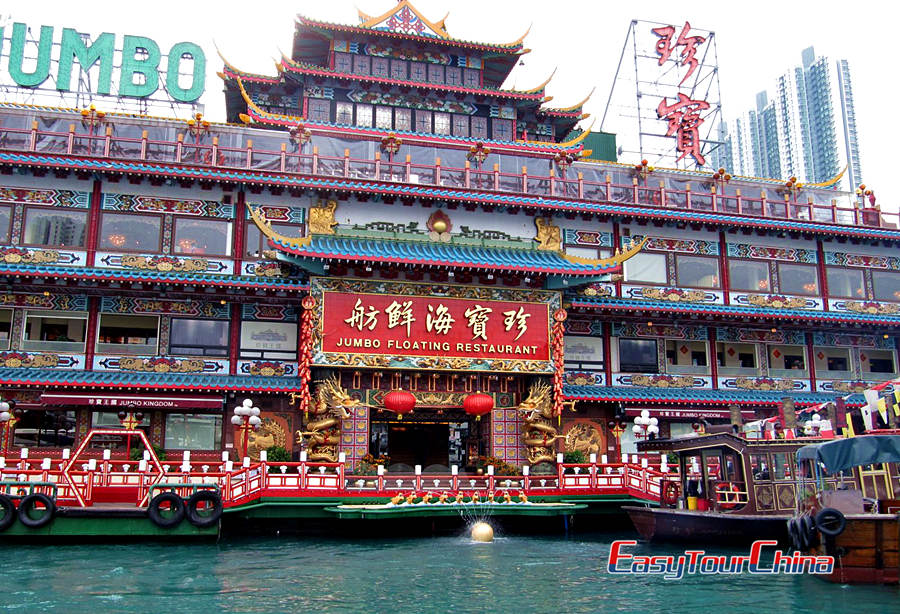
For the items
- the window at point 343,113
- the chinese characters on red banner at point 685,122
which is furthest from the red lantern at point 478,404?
the chinese characters on red banner at point 685,122

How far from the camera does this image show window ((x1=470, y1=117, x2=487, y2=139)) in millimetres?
34594

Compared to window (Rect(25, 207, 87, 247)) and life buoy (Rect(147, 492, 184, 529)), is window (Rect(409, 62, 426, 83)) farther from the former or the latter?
life buoy (Rect(147, 492, 184, 529))

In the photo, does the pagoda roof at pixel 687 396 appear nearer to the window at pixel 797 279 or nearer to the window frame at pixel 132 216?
the window at pixel 797 279

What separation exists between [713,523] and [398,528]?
355 inches

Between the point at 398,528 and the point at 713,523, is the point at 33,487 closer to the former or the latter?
the point at 398,528

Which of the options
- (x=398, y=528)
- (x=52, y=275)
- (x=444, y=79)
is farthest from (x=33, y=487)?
(x=444, y=79)

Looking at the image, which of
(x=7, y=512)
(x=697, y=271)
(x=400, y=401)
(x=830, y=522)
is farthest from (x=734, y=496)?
(x=7, y=512)

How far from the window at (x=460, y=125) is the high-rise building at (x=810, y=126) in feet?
222

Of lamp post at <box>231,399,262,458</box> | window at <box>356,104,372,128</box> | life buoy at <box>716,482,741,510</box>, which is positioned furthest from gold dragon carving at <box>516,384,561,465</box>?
window at <box>356,104,372,128</box>

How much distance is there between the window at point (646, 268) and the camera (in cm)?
3127

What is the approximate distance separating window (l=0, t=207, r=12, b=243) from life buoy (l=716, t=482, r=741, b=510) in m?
23.5

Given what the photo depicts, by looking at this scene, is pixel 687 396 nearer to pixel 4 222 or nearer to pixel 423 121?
pixel 423 121

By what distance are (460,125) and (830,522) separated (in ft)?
77.1

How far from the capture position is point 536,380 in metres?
28.0
